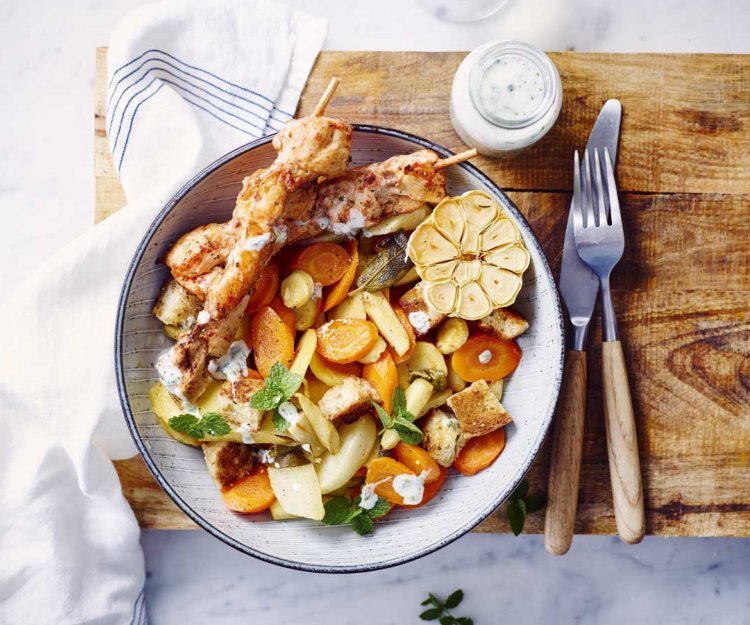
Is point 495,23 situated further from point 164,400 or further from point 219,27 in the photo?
point 164,400

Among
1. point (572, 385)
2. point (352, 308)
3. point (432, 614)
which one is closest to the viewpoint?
point (352, 308)

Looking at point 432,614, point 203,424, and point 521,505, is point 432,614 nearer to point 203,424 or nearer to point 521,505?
point 521,505

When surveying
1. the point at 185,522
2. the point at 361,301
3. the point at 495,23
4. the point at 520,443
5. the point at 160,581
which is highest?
the point at 495,23

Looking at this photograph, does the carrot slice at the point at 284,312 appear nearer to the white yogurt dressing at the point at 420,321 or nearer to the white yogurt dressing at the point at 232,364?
the white yogurt dressing at the point at 232,364

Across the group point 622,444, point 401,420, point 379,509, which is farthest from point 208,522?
point 622,444

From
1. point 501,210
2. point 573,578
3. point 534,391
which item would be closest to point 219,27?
point 501,210

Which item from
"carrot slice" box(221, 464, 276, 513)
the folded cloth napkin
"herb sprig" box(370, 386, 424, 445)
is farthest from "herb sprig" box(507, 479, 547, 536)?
the folded cloth napkin

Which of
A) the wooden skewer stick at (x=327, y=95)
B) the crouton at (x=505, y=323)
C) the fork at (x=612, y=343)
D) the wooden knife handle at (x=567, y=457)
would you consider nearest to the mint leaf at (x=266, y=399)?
the crouton at (x=505, y=323)
